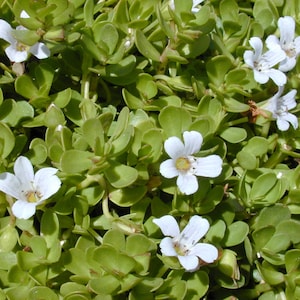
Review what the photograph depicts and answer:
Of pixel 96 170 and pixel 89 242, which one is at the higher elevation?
pixel 96 170

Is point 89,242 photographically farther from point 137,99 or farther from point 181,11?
point 181,11

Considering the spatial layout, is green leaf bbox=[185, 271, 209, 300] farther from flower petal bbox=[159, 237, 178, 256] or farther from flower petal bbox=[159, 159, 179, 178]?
flower petal bbox=[159, 159, 179, 178]

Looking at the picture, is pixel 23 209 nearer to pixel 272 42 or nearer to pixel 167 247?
pixel 167 247

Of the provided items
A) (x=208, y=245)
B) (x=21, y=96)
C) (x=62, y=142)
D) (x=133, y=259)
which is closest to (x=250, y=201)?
(x=208, y=245)

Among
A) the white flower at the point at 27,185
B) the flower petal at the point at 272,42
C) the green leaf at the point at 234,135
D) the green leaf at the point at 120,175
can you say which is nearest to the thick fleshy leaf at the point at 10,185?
the white flower at the point at 27,185

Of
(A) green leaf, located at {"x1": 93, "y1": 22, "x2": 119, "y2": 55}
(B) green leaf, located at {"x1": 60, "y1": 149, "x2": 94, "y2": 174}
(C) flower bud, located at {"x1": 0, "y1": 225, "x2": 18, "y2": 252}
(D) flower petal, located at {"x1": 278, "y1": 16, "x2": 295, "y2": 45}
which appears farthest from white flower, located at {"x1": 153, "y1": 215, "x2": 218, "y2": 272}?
(D) flower petal, located at {"x1": 278, "y1": 16, "x2": 295, "y2": 45}
